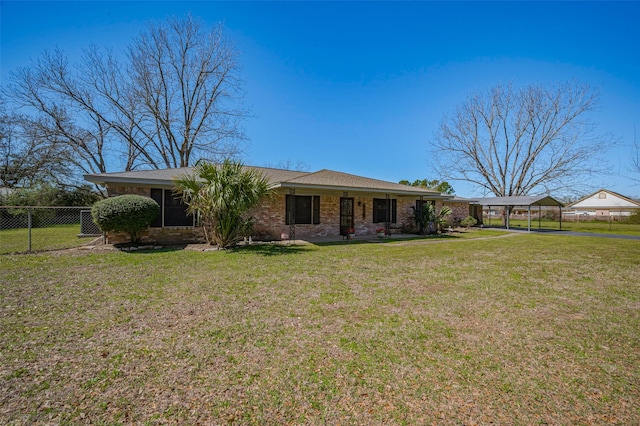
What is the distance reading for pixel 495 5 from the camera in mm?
10969

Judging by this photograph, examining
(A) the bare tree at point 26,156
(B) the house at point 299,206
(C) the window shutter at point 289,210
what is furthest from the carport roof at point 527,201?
(A) the bare tree at point 26,156

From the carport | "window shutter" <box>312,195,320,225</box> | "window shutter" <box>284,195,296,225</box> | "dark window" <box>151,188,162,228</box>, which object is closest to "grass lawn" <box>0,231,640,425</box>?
"dark window" <box>151,188,162,228</box>

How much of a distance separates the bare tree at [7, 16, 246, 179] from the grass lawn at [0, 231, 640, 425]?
2021 centimetres

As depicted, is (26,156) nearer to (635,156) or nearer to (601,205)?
(635,156)

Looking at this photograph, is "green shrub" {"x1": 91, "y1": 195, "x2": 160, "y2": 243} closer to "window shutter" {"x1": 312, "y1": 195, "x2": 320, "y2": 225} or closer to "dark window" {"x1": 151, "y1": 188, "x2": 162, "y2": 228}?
"dark window" {"x1": 151, "y1": 188, "x2": 162, "y2": 228}

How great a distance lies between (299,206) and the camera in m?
13.0

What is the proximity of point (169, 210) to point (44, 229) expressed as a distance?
10.6 metres

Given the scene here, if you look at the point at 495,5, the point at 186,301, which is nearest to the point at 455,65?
the point at 495,5

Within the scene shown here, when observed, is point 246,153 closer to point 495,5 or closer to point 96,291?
point 495,5

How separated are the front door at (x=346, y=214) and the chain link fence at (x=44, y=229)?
10.5m

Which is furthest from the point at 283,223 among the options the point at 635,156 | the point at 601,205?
the point at 601,205

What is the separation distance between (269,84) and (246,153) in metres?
9.08

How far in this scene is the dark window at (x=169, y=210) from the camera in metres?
10.5

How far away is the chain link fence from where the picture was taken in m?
9.59
